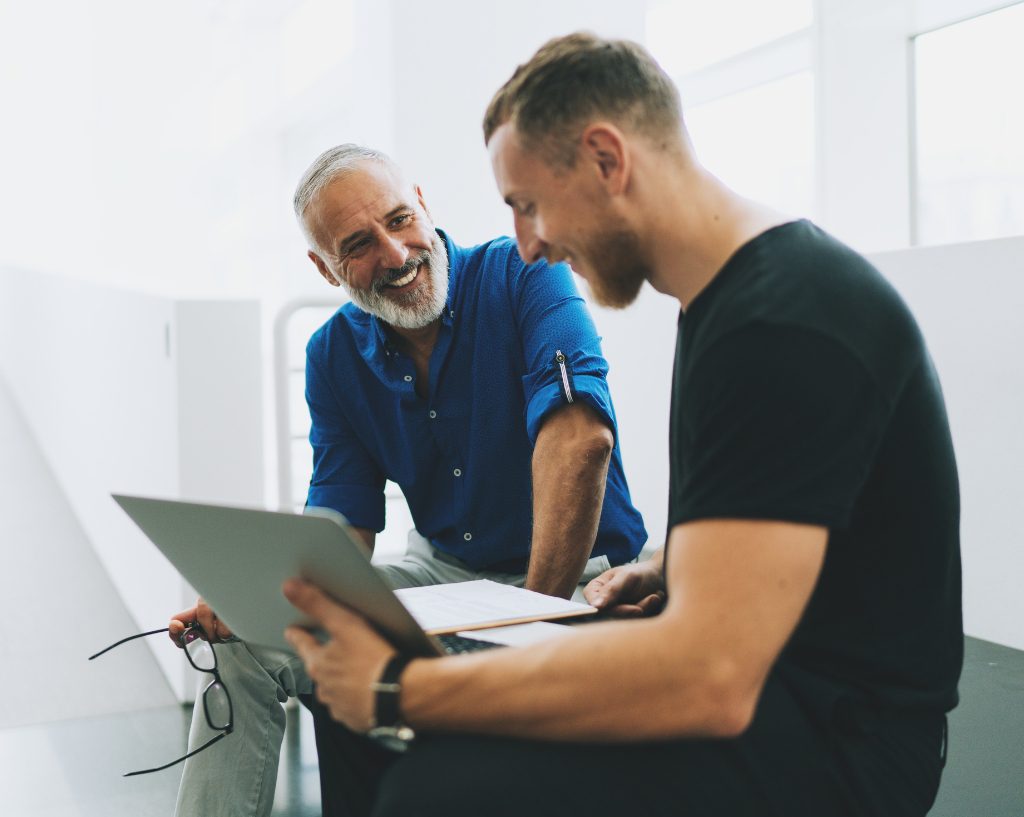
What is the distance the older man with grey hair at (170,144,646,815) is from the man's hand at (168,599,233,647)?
0.60ft

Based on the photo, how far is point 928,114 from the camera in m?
3.28

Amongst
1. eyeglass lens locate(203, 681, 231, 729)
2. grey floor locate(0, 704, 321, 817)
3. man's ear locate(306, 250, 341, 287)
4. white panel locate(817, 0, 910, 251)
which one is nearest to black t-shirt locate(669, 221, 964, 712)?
eyeglass lens locate(203, 681, 231, 729)

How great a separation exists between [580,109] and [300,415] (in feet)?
25.5

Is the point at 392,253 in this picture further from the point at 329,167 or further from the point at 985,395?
the point at 985,395

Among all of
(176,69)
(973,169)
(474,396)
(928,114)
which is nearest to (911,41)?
(928,114)

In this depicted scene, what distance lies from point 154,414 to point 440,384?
4.30ft

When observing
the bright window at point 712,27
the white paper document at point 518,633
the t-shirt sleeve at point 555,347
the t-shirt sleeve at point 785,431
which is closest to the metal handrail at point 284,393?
→ the t-shirt sleeve at point 555,347

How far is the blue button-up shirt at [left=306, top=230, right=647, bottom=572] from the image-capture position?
1.72 m

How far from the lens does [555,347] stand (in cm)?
162

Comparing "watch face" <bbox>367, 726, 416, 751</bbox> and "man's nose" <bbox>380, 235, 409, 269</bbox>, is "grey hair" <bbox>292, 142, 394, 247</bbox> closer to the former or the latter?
"man's nose" <bbox>380, 235, 409, 269</bbox>

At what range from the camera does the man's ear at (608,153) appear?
95 cm

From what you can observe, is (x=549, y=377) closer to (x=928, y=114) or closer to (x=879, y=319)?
(x=879, y=319)

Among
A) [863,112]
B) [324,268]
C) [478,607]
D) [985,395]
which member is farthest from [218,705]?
[863,112]

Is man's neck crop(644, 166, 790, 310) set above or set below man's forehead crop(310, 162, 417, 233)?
below
